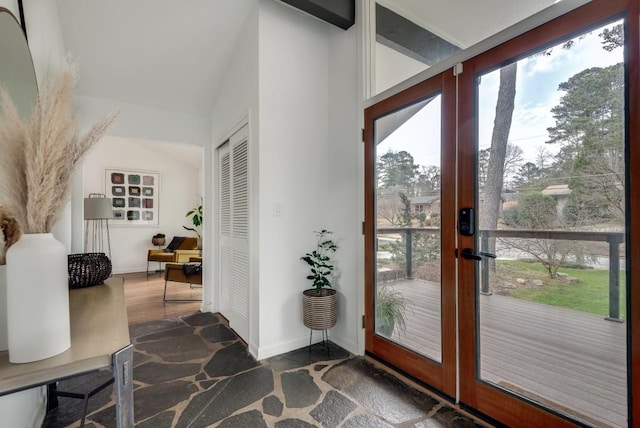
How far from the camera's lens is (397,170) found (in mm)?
2227

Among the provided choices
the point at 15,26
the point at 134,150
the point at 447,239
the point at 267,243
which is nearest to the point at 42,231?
the point at 15,26

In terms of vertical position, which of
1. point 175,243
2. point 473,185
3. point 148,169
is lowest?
point 175,243

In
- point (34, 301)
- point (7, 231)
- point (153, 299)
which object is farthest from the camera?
point (153, 299)

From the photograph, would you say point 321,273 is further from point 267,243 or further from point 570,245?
point 570,245

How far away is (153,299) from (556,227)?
182 inches

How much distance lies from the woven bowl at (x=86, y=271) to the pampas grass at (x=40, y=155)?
117cm

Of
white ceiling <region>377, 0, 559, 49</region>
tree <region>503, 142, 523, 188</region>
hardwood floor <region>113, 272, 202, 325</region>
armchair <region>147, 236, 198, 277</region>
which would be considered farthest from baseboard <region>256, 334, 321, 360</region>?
armchair <region>147, 236, 198, 277</region>

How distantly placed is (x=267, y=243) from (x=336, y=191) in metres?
→ 0.78

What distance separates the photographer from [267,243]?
240 centimetres

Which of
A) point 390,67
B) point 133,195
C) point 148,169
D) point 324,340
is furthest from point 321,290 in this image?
point 148,169

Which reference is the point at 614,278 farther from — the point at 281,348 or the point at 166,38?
the point at 166,38

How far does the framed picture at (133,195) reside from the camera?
6.12 meters

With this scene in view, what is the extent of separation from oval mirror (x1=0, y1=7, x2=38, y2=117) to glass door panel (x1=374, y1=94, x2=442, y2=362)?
2.03 m

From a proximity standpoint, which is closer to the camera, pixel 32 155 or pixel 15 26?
pixel 32 155
